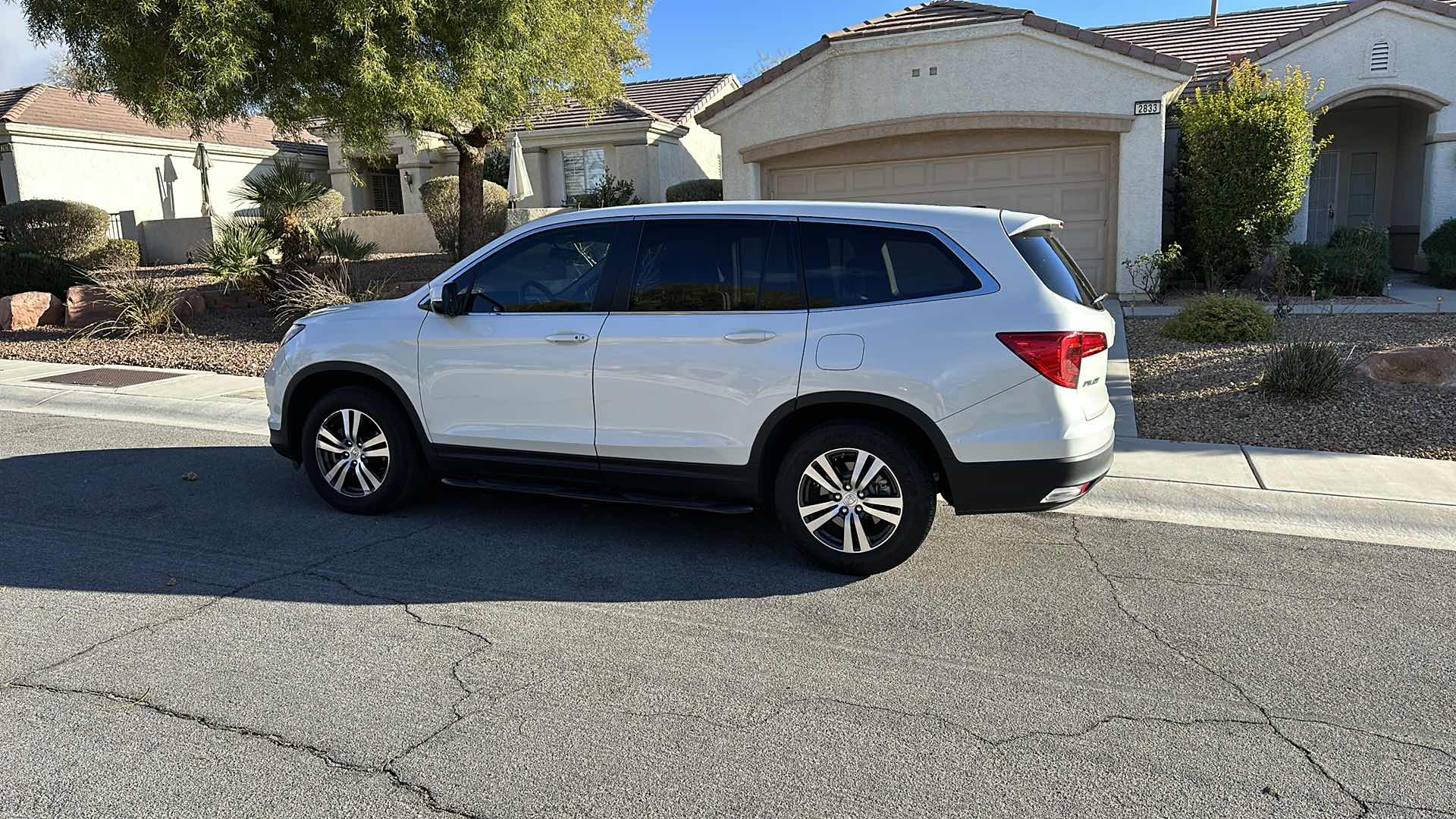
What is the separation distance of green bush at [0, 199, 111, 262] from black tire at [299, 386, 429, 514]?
66.7 ft

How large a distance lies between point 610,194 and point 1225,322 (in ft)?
53.5

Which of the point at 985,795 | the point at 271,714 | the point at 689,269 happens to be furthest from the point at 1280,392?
the point at 271,714

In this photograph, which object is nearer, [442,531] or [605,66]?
[442,531]

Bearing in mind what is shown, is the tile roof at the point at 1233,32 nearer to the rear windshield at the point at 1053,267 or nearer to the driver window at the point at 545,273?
the rear windshield at the point at 1053,267

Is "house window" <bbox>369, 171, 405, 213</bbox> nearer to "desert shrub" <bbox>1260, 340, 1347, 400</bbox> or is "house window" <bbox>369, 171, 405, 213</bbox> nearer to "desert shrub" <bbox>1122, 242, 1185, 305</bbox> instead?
"desert shrub" <bbox>1122, 242, 1185, 305</bbox>

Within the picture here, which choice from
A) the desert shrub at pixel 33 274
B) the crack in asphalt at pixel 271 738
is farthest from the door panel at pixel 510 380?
the desert shrub at pixel 33 274

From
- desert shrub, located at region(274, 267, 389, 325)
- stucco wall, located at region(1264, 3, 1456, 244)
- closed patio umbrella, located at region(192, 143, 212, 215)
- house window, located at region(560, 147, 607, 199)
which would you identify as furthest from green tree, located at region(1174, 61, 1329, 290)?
closed patio umbrella, located at region(192, 143, 212, 215)

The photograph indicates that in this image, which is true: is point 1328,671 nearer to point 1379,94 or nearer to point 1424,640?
point 1424,640

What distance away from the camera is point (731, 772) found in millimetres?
3312

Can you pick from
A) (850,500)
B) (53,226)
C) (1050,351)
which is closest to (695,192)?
(53,226)

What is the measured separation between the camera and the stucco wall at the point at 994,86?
14250 mm

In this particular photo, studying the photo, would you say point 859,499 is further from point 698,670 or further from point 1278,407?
point 1278,407

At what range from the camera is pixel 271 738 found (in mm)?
3529

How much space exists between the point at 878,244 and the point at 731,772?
278 centimetres
